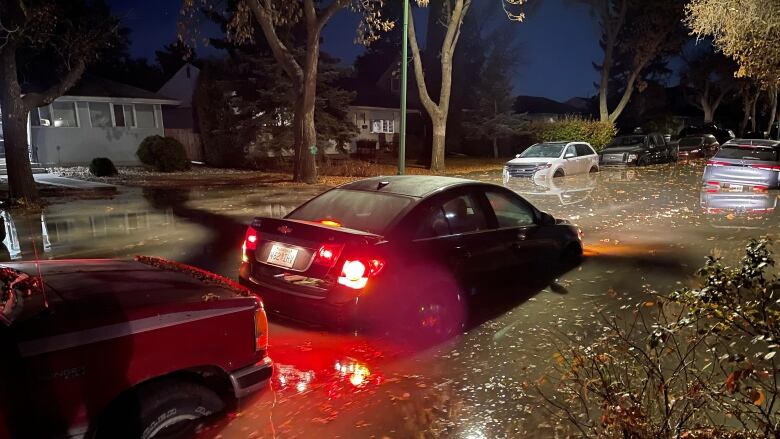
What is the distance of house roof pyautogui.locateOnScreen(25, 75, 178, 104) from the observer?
1019 inches

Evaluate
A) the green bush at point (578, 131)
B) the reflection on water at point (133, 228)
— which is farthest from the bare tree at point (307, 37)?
the green bush at point (578, 131)

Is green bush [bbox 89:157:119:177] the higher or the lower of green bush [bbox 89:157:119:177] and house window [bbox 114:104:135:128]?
the lower

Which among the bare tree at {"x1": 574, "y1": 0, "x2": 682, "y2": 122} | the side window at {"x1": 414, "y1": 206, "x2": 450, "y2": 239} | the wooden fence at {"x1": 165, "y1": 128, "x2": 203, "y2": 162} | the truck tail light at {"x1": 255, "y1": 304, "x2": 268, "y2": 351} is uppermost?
the bare tree at {"x1": 574, "y1": 0, "x2": 682, "y2": 122}

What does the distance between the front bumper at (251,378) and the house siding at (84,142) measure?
26.6 meters

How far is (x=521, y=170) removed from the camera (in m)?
20.0

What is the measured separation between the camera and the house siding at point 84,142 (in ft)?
84.4

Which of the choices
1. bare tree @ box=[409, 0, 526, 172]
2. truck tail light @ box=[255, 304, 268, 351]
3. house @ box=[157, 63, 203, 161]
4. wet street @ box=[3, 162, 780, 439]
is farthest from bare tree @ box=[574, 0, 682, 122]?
truck tail light @ box=[255, 304, 268, 351]

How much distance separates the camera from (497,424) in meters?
3.84

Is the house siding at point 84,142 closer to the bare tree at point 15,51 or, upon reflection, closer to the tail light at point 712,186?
the bare tree at point 15,51

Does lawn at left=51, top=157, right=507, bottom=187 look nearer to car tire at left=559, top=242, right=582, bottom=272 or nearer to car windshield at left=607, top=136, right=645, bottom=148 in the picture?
car windshield at left=607, top=136, right=645, bottom=148

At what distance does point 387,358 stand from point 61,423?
9.05ft

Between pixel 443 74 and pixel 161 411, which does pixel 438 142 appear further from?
pixel 161 411

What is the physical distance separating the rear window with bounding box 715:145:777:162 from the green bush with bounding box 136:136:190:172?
20.6 m

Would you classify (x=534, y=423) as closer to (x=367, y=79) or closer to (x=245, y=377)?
(x=245, y=377)
